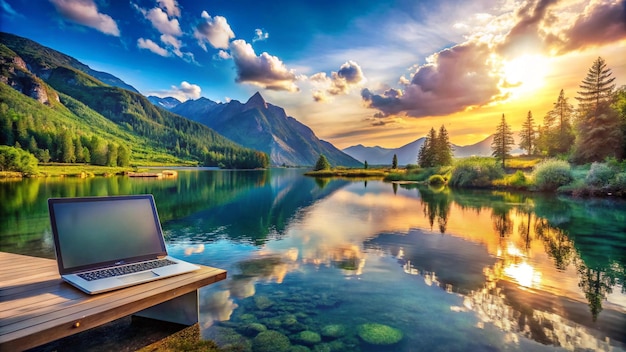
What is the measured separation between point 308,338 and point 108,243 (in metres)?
4.14

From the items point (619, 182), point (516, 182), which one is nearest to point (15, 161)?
point (516, 182)

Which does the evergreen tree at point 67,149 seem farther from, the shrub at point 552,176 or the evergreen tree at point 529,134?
the evergreen tree at point 529,134

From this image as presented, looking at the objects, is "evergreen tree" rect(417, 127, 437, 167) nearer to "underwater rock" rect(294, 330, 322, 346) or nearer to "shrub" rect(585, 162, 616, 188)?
"shrub" rect(585, 162, 616, 188)

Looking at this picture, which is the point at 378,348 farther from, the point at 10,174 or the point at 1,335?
the point at 10,174

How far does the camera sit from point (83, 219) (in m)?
5.03

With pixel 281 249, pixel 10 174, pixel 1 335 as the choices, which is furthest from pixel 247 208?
pixel 10 174

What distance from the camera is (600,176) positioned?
121ft

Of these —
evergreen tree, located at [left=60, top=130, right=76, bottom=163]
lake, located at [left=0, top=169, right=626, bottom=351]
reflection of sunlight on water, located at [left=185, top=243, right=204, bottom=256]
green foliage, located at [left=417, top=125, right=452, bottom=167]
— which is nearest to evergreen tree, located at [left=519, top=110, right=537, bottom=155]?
green foliage, located at [left=417, top=125, right=452, bottom=167]

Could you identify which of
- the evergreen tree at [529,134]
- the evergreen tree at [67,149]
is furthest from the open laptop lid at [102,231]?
the evergreen tree at [67,149]

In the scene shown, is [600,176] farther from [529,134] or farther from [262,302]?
[529,134]

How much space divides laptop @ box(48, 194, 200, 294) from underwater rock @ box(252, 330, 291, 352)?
1956 millimetres

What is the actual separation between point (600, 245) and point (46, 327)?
2029 cm

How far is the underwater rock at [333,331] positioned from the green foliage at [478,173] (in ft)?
180

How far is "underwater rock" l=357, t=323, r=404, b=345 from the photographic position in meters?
6.32
